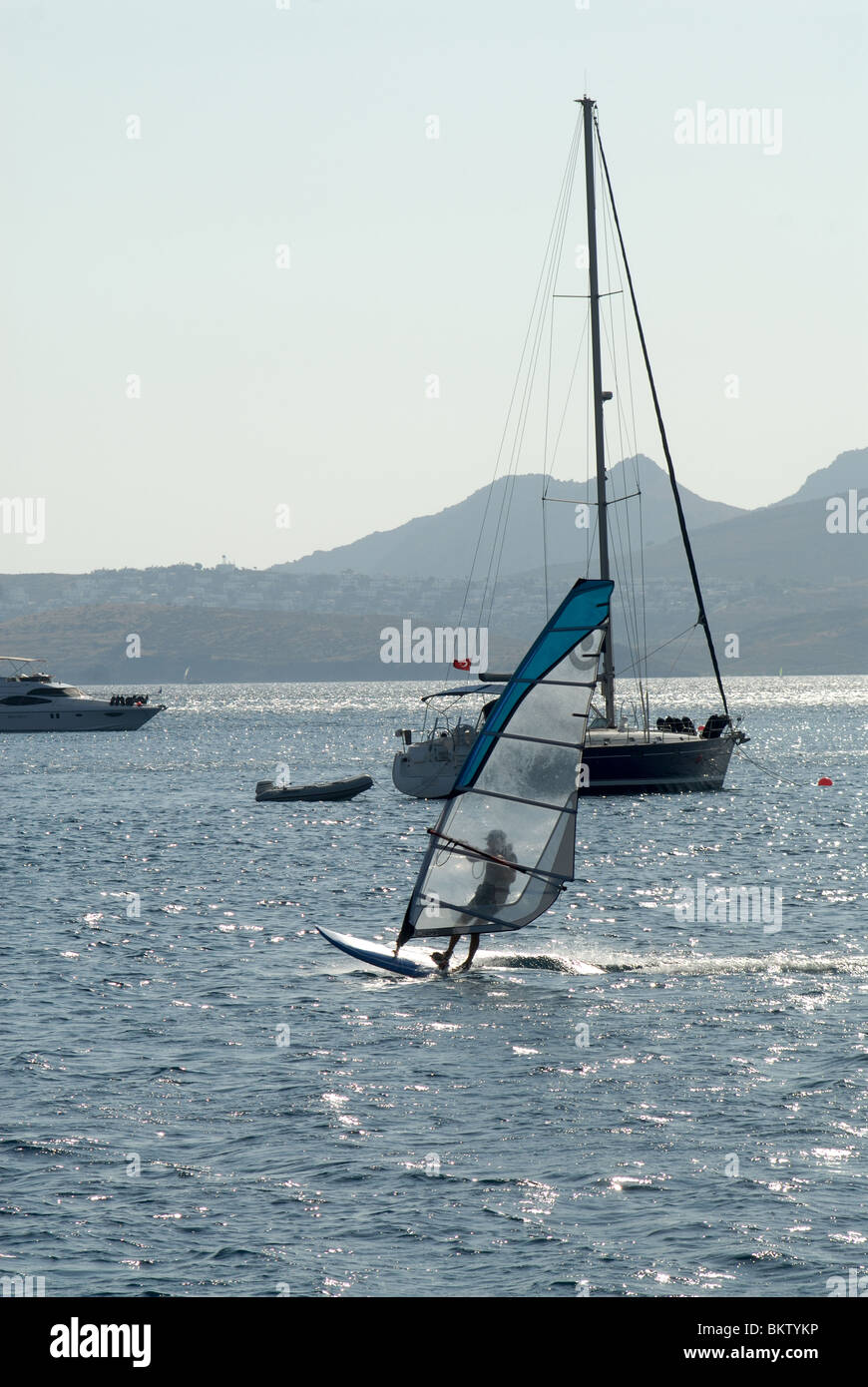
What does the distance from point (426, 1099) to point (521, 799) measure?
837cm

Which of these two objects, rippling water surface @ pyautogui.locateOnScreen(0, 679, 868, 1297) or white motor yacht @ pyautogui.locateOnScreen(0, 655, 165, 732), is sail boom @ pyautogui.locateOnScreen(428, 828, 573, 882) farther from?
white motor yacht @ pyautogui.locateOnScreen(0, 655, 165, 732)

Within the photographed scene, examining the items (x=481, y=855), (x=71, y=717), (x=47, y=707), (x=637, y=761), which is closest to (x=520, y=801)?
(x=481, y=855)

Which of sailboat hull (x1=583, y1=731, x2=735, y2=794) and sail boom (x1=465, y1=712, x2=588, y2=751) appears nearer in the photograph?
sail boom (x1=465, y1=712, x2=588, y2=751)

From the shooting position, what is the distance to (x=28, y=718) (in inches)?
5143

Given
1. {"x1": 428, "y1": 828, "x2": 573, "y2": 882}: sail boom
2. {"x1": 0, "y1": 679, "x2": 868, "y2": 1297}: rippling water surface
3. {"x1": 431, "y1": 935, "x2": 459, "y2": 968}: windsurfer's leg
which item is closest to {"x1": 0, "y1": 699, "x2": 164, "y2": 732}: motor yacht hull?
{"x1": 0, "y1": 679, "x2": 868, "y2": 1297}: rippling water surface

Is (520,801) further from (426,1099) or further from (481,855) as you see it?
(426,1099)

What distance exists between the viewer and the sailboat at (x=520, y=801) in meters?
25.9

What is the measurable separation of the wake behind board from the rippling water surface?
0.46 meters

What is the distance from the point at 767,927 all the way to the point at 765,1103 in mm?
15085

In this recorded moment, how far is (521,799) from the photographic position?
26531mm

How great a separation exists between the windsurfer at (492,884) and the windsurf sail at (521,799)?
0.06 feet

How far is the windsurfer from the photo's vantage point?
26.9m
